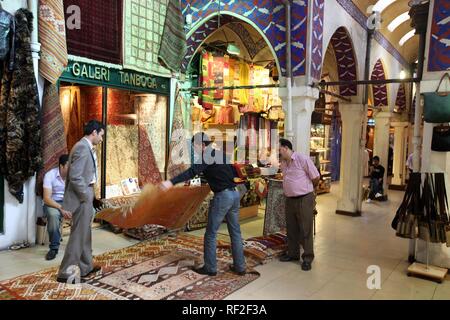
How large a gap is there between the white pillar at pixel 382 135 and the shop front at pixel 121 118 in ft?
21.6

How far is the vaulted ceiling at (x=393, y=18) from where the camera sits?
9035 mm

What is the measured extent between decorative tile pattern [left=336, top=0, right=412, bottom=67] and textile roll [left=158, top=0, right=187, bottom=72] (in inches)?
119

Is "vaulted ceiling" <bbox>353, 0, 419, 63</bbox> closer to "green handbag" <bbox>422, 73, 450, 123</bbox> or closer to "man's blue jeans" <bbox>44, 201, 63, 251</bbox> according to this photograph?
"green handbag" <bbox>422, 73, 450, 123</bbox>

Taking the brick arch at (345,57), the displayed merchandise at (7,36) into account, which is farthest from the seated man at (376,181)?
the displayed merchandise at (7,36)

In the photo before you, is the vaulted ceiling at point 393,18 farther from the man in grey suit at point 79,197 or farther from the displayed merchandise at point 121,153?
the man in grey suit at point 79,197

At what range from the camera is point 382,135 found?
11492 millimetres

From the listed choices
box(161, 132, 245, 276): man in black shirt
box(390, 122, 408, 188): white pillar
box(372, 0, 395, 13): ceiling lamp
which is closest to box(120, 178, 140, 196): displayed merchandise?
box(161, 132, 245, 276): man in black shirt

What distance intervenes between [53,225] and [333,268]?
355 centimetres

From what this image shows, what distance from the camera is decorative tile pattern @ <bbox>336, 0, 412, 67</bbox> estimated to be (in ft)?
26.1

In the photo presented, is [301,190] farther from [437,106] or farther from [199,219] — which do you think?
[199,219]

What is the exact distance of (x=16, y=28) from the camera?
5.07 meters

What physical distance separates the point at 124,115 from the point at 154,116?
59cm

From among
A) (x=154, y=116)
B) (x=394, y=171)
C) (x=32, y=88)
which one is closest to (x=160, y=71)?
(x=154, y=116)
